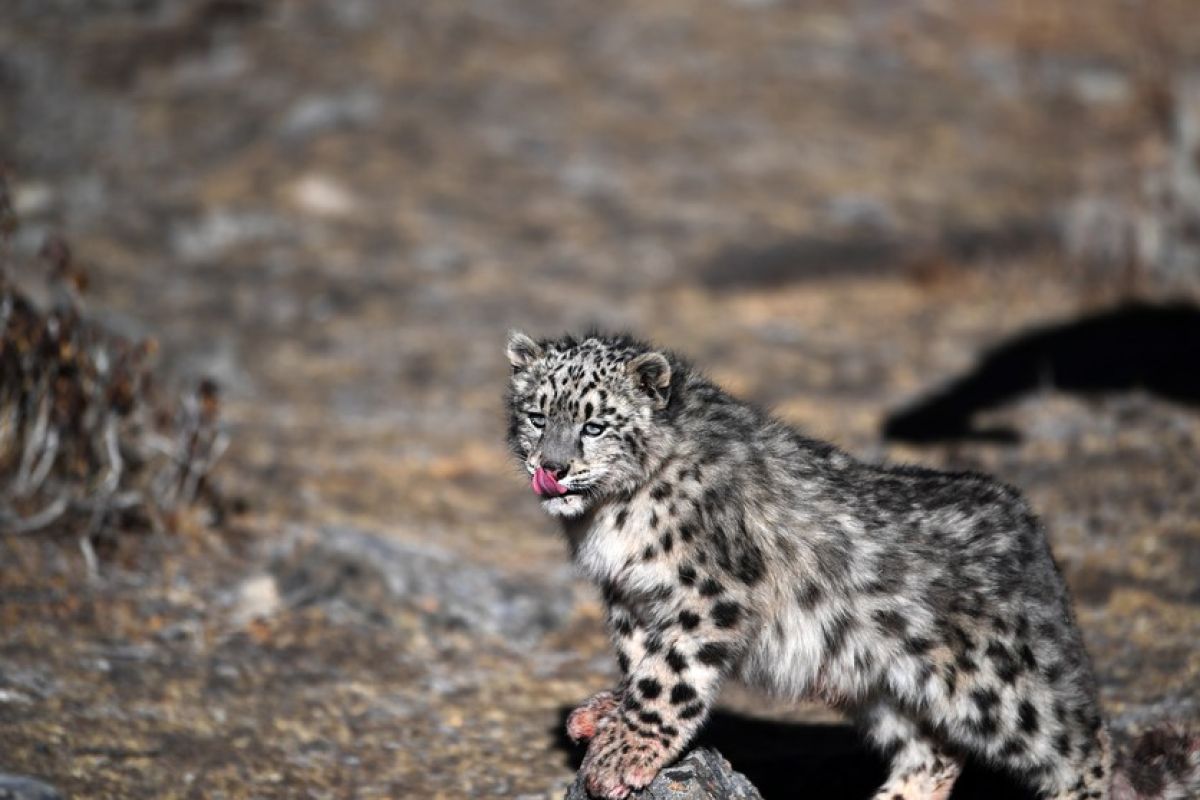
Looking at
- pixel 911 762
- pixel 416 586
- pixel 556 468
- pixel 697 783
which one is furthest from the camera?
pixel 416 586

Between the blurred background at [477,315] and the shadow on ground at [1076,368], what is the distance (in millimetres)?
64

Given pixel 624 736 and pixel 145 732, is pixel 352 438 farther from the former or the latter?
pixel 624 736

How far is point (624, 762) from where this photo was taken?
6.36m

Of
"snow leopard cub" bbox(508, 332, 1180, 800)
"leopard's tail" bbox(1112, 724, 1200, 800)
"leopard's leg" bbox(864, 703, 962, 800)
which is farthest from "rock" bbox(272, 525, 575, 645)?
"leopard's tail" bbox(1112, 724, 1200, 800)

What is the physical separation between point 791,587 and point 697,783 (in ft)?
3.39

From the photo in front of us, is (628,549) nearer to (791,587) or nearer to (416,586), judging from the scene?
(791,587)

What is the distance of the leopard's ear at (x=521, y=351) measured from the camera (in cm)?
723

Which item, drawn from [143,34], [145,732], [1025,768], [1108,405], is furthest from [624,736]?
[143,34]

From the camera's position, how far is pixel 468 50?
2038cm

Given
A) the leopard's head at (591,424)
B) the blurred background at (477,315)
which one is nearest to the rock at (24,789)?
the blurred background at (477,315)

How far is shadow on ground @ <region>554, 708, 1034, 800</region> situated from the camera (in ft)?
24.9

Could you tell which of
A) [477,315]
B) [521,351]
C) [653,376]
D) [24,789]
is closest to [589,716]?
[653,376]

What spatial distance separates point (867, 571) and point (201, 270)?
36.0 ft

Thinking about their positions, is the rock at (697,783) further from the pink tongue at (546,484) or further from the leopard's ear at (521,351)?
the leopard's ear at (521,351)
